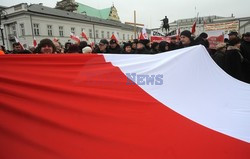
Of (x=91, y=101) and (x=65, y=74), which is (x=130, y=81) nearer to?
(x=91, y=101)

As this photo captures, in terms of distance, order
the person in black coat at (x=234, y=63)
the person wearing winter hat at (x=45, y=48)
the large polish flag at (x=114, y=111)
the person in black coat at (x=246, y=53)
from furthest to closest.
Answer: the person in black coat at (x=246, y=53), the person in black coat at (x=234, y=63), the person wearing winter hat at (x=45, y=48), the large polish flag at (x=114, y=111)

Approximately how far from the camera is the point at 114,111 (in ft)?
6.09

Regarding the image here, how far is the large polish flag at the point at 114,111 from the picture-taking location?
1.63 m

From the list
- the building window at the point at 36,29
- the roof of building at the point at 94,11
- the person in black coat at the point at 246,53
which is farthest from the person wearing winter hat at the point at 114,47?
the roof of building at the point at 94,11

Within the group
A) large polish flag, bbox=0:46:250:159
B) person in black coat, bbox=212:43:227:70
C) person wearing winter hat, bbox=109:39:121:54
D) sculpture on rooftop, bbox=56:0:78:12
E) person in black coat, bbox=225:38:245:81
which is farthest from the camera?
sculpture on rooftop, bbox=56:0:78:12

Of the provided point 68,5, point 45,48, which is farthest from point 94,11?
point 45,48

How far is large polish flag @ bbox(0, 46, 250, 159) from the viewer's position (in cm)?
163

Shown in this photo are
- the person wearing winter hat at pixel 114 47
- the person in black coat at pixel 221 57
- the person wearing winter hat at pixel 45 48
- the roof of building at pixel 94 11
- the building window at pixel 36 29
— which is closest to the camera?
the person wearing winter hat at pixel 45 48

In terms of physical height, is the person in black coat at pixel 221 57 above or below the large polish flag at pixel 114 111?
above

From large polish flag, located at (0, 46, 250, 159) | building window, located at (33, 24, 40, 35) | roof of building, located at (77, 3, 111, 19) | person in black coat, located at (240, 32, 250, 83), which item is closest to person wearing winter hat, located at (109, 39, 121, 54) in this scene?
person in black coat, located at (240, 32, 250, 83)

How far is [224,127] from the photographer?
6.47 ft

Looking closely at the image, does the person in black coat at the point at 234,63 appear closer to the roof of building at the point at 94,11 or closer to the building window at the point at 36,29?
the building window at the point at 36,29

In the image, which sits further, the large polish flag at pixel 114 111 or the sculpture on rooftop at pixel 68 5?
the sculpture on rooftop at pixel 68 5

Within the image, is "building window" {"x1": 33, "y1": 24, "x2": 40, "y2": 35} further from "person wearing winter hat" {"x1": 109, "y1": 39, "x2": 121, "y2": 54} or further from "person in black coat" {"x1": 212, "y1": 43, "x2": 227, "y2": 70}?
"person in black coat" {"x1": 212, "y1": 43, "x2": 227, "y2": 70}
